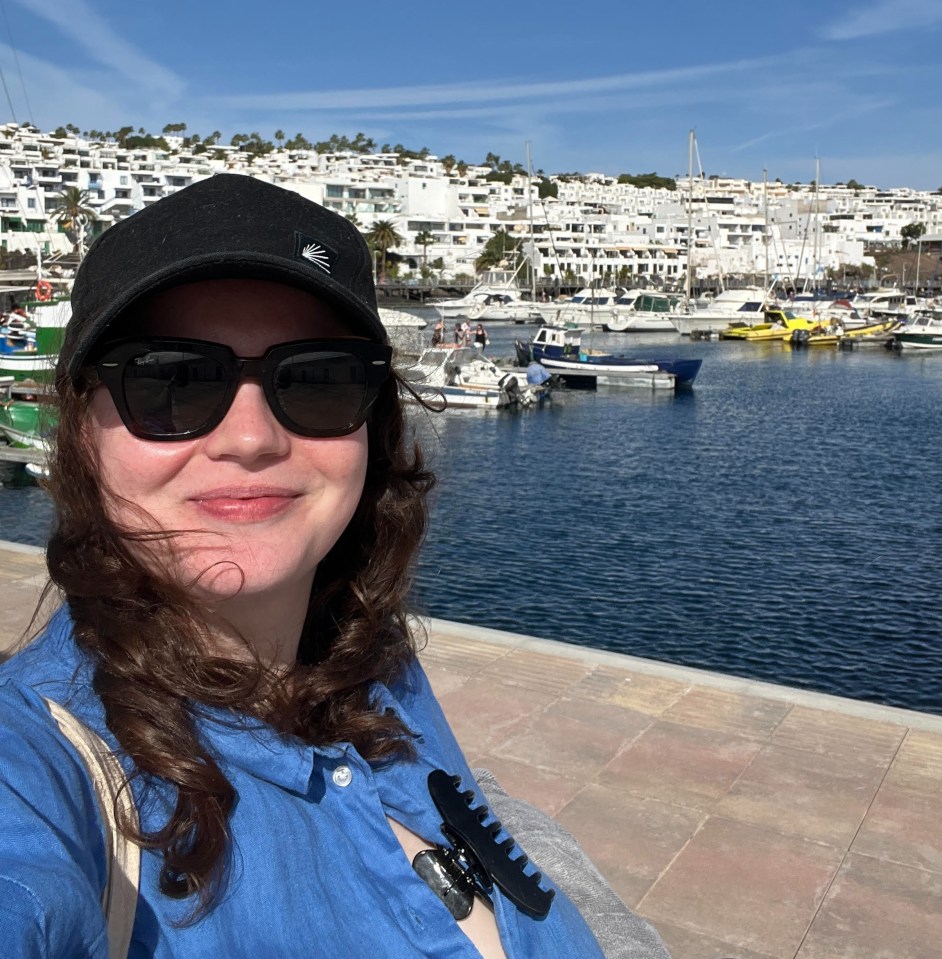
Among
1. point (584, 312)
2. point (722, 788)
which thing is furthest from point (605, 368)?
point (722, 788)

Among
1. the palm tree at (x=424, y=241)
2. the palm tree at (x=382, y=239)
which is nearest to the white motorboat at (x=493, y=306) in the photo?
the palm tree at (x=382, y=239)

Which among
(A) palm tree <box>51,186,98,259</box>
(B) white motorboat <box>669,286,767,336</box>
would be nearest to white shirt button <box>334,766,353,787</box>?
(B) white motorboat <box>669,286,767,336</box>

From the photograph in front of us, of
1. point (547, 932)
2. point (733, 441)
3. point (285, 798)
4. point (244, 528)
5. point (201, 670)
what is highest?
point (244, 528)

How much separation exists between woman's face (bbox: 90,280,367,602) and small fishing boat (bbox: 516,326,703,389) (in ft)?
106

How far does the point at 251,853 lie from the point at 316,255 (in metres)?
0.65

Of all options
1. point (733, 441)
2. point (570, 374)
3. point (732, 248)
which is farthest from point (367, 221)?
point (733, 441)

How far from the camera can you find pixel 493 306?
61906mm

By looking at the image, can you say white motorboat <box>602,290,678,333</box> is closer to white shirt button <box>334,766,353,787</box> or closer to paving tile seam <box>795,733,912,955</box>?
paving tile seam <box>795,733,912,955</box>

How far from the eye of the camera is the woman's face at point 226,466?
1218 mm

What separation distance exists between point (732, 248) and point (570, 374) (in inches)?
3109

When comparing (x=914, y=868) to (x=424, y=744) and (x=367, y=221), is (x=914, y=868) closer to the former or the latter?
(x=424, y=744)

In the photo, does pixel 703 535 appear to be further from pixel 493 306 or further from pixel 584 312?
pixel 493 306

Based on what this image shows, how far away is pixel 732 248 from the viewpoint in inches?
4186

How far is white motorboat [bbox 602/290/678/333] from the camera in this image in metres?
56.8
